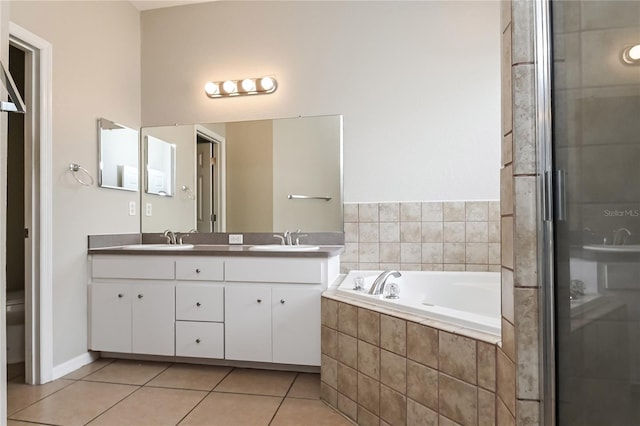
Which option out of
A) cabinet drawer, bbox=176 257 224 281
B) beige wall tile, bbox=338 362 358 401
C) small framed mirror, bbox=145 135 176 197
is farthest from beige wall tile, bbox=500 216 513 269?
small framed mirror, bbox=145 135 176 197

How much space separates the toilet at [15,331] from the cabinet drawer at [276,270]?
1.29m

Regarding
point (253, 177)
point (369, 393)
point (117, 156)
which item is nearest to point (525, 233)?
point (369, 393)

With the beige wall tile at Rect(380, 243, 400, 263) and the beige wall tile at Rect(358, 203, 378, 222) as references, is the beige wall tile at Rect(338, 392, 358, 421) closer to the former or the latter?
the beige wall tile at Rect(380, 243, 400, 263)

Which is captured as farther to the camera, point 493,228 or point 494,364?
point 493,228

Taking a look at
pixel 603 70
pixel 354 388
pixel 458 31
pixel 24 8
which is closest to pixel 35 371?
pixel 354 388

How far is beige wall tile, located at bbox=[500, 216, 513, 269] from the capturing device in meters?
1.00

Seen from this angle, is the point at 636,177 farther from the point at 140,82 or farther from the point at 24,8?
the point at 140,82

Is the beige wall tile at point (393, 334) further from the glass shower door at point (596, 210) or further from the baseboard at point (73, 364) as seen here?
the baseboard at point (73, 364)

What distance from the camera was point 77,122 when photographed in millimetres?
2486

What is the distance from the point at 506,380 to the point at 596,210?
53 centimetres

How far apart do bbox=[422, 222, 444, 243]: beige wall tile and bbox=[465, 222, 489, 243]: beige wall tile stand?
0.58 feet

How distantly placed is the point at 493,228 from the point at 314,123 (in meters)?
1.50

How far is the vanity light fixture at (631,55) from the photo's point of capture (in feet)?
2.48

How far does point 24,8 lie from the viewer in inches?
83.9
